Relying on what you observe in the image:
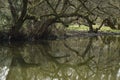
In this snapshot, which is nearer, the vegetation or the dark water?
the dark water

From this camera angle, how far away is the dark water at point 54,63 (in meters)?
13.3

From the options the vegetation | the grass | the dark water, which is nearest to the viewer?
the dark water

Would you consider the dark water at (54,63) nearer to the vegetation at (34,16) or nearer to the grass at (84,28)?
the vegetation at (34,16)

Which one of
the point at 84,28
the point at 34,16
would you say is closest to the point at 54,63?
the point at 34,16

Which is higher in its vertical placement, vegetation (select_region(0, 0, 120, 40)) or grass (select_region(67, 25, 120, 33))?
vegetation (select_region(0, 0, 120, 40))

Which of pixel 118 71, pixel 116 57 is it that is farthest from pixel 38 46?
pixel 118 71

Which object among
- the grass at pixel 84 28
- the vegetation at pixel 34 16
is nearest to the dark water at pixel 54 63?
the vegetation at pixel 34 16

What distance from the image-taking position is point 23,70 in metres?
14.5

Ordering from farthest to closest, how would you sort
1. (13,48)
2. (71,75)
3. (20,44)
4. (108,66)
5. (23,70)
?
(20,44), (13,48), (108,66), (23,70), (71,75)

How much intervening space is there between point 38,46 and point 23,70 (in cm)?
880

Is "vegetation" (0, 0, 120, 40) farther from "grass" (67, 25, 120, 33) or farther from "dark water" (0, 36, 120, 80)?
"grass" (67, 25, 120, 33)

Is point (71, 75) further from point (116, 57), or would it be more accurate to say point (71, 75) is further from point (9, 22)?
point (9, 22)

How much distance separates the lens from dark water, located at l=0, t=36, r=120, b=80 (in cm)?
1330

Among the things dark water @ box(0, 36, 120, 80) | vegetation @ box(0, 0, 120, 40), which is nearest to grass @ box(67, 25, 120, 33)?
vegetation @ box(0, 0, 120, 40)
